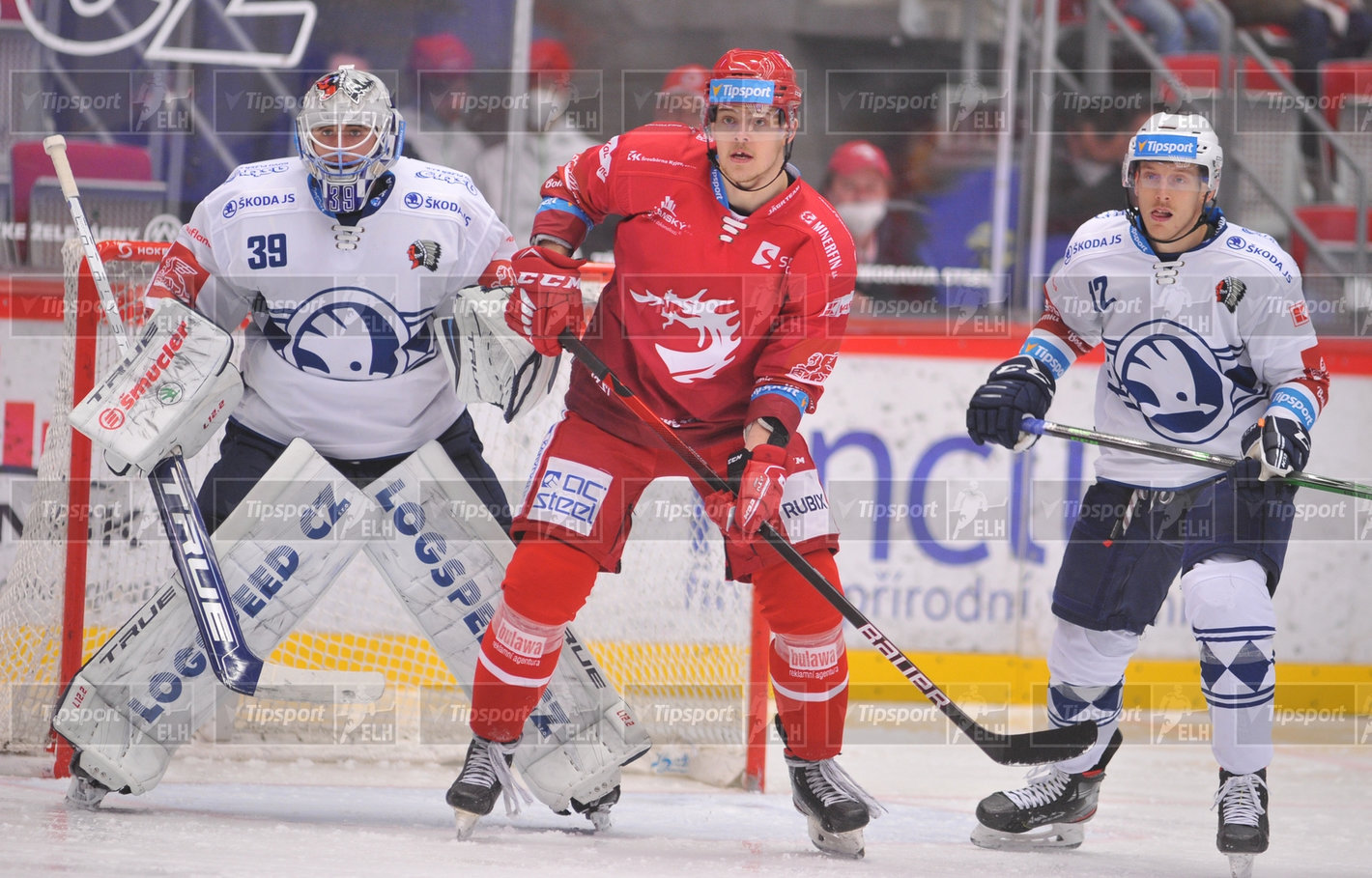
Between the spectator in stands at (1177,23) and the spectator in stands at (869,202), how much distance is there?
1038mm

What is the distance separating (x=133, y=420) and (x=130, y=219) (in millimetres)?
1833

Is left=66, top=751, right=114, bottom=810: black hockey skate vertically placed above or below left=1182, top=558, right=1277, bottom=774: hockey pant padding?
below

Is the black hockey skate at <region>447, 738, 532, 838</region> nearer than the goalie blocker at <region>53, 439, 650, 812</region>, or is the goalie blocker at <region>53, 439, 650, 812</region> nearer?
the black hockey skate at <region>447, 738, 532, 838</region>

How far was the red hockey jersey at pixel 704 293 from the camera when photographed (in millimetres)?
2602

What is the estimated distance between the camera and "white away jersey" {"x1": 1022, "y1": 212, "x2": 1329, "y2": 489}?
266 cm

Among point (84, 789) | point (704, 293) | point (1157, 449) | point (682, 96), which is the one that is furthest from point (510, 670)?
point (682, 96)

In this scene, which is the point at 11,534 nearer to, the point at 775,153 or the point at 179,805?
the point at 179,805

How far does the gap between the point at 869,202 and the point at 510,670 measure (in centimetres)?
268

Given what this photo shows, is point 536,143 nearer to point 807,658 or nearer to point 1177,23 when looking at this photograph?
point 1177,23

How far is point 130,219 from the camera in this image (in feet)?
14.1

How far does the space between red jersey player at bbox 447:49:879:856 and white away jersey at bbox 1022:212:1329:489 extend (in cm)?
50

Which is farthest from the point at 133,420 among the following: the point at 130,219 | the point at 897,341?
the point at 897,341

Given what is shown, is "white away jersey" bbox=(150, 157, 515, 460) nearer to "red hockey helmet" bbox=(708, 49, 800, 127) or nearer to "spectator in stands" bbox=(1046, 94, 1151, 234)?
"red hockey helmet" bbox=(708, 49, 800, 127)

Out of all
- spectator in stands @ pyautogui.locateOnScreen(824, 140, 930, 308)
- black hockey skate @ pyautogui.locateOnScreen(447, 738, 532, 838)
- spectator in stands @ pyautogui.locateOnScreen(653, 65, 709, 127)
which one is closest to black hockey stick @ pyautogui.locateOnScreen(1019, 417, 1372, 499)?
black hockey skate @ pyautogui.locateOnScreen(447, 738, 532, 838)
